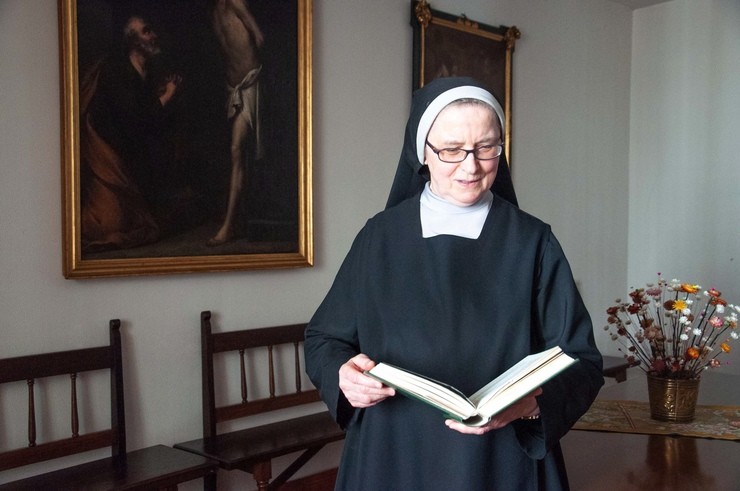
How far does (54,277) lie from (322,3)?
1.93m

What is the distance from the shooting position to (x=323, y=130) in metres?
4.19

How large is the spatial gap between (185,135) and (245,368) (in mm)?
1131

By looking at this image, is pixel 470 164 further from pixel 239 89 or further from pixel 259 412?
pixel 259 412

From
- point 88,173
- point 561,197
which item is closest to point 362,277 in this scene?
point 88,173

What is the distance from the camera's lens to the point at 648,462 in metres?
2.33

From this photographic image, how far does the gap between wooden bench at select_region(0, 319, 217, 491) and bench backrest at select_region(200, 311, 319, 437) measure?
0.33 m

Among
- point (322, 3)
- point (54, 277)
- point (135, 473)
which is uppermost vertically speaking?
point (322, 3)

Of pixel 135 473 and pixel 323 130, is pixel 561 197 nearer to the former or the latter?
pixel 323 130

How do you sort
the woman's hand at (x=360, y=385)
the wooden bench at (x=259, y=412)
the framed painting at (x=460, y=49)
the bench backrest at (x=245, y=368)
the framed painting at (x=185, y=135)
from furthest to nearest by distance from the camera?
the framed painting at (x=460, y=49) → the bench backrest at (x=245, y=368) → the wooden bench at (x=259, y=412) → the framed painting at (x=185, y=135) → the woman's hand at (x=360, y=385)

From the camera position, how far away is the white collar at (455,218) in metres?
1.69

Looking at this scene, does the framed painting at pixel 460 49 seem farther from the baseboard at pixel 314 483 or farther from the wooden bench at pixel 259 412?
the baseboard at pixel 314 483

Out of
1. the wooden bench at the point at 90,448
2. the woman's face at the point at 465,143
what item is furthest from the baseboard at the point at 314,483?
the woman's face at the point at 465,143

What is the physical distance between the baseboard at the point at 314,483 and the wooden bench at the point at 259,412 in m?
0.33

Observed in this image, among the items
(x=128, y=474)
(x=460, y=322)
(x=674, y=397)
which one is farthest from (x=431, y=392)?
(x=128, y=474)
